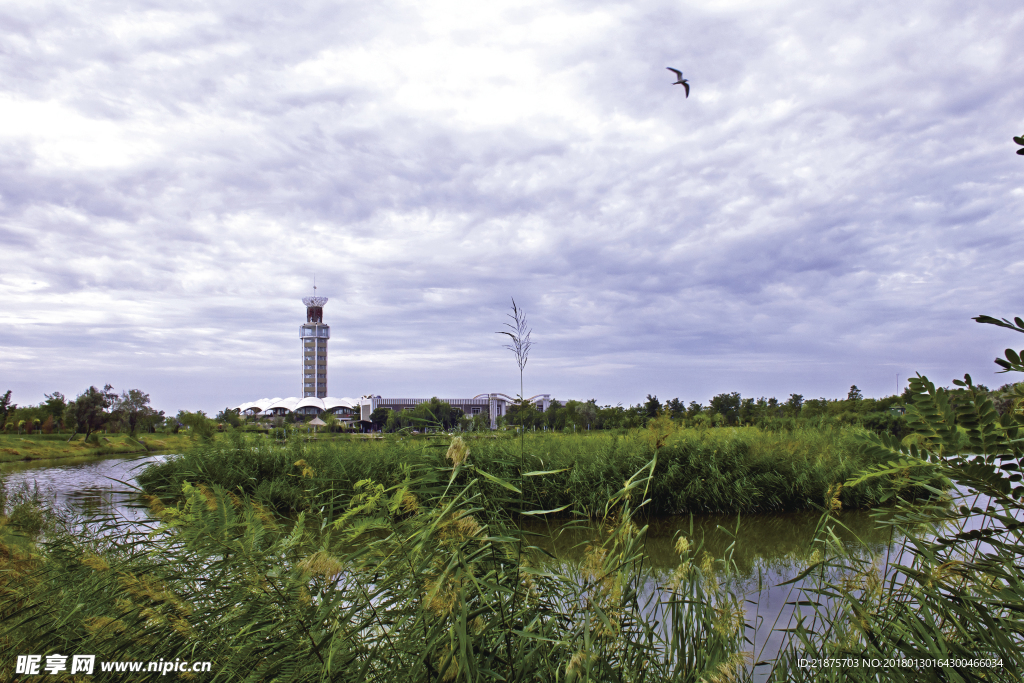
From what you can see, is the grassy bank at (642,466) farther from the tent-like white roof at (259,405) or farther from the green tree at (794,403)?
the tent-like white roof at (259,405)

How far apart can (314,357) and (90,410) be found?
85547mm

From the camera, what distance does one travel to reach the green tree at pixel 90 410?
11742mm

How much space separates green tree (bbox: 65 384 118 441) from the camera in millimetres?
11742

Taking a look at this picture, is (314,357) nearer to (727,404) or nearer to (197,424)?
(727,404)

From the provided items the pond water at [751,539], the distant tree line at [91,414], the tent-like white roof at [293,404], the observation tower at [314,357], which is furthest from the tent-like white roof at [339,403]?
the pond water at [751,539]

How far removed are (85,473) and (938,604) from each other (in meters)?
10.2

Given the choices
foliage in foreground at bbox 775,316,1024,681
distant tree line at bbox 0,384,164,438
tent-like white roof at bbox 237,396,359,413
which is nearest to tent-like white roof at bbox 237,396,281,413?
tent-like white roof at bbox 237,396,359,413

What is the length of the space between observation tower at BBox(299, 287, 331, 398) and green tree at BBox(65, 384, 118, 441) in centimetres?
8437

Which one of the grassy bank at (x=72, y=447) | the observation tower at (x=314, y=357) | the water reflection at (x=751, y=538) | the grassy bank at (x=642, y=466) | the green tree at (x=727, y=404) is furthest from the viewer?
the observation tower at (x=314, y=357)

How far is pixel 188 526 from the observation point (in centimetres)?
159

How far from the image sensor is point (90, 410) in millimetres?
11898

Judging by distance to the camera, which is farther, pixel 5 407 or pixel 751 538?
pixel 5 407

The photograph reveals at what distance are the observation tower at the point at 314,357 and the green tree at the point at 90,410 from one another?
8437cm

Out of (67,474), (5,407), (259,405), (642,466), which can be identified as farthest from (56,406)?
(259,405)
